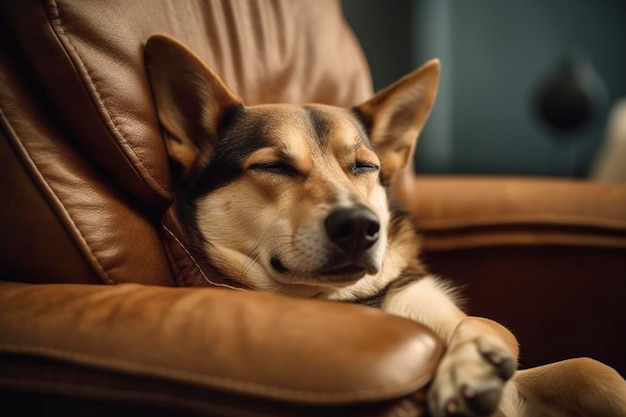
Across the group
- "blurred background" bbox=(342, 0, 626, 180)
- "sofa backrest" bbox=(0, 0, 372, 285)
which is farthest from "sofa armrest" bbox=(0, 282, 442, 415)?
"blurred background" bbox=(342, 0, 626, 180)

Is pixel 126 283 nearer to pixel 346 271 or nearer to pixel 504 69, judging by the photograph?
pixel 346 271

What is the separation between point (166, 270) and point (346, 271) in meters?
0.35

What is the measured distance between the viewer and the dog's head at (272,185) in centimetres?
113

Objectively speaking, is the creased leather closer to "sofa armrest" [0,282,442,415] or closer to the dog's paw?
"sofa armrest" [0,282,442,415]

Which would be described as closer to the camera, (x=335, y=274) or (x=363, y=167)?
(x=335, y=274)

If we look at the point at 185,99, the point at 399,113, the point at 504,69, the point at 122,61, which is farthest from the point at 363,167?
the point at 504,69

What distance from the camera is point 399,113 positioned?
5.22ft

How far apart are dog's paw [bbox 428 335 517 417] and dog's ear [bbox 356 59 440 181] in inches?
31.1

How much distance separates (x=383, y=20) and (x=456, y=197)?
250cm

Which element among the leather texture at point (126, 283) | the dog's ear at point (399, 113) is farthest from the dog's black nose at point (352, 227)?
the dog's ear at point (399, 113)

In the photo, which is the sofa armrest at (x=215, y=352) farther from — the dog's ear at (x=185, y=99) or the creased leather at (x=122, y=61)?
the dog's ear at (x=185, y=99)

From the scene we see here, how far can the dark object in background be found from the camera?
375 cm

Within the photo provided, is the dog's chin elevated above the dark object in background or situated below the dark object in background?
above

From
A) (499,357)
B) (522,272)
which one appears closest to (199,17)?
(499,357)
